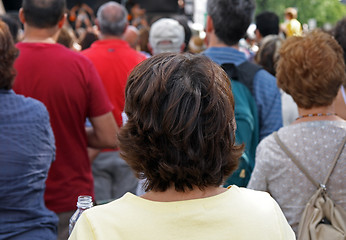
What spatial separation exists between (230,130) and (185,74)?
222 millimetres

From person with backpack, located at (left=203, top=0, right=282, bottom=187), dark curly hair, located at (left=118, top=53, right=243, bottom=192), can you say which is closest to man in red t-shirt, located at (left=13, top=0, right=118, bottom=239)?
person with backpack, located at (left=203, top=0, right=282, bottom=187)

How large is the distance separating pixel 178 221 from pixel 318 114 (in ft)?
5.46

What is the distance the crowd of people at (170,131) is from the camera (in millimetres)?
1656

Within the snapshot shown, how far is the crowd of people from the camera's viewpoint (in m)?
1.66

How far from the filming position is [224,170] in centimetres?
180

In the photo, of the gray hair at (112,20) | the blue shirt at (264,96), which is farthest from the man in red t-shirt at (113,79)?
the blue shirt at (264,96)

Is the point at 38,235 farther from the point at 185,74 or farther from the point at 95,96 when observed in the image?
the point at 185,74

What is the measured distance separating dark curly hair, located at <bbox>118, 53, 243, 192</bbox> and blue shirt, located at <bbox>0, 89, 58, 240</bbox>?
1.24m

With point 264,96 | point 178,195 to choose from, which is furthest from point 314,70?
point 178,195

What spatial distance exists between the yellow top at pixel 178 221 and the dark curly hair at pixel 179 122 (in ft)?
0.28

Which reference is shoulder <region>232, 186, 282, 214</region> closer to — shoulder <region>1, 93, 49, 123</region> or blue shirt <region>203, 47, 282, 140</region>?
shoulder <region>1, 93, 49, 123</region>

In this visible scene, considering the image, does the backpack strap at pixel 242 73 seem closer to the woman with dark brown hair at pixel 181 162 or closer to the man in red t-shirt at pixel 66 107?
the man in red t-shirt at pixel 66 107

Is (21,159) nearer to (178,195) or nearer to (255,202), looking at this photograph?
(178,195)

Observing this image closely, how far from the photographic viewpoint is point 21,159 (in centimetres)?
284
